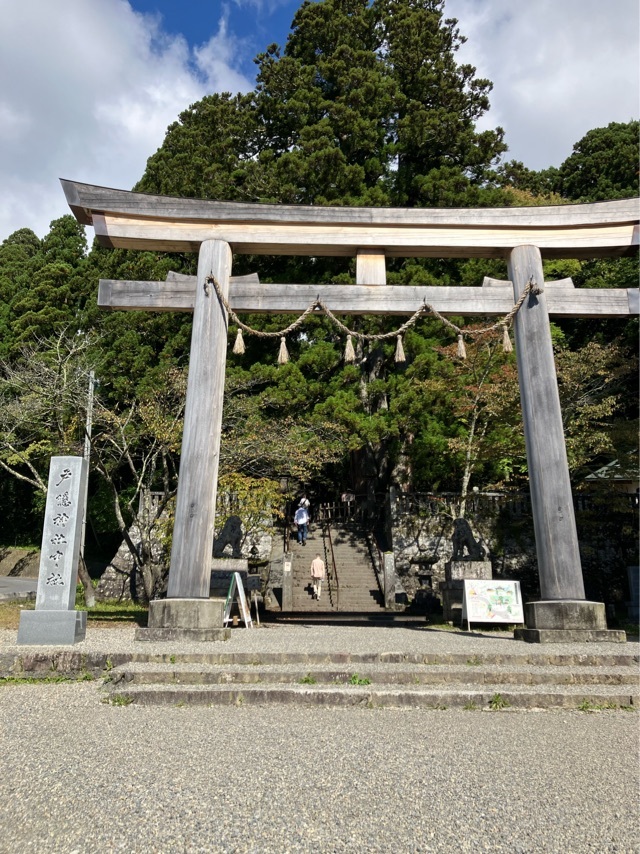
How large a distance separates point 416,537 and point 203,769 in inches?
519

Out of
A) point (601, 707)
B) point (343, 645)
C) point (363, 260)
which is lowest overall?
point (601, 707)

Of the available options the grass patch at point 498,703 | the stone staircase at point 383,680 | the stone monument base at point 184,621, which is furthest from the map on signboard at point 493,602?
the grass patch at point 498,703

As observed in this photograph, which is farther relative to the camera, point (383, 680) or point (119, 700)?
point (383, 680)

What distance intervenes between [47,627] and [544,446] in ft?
18.9

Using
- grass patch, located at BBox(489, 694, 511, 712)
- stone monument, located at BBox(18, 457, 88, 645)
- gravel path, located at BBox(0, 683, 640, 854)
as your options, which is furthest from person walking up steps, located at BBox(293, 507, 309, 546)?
gravel path, located at BBox(0, 683, 640, 854)

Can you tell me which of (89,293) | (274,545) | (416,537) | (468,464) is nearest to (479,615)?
(468,464)

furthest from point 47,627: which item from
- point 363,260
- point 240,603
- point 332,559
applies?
point 332,559

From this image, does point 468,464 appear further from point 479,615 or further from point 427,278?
point 479,615

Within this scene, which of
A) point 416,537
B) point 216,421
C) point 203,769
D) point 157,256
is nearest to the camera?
point 203,769

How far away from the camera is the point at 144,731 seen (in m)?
3.27

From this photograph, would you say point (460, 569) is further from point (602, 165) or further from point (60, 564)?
point (602, 165)

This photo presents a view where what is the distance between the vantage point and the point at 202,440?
22.0 feet

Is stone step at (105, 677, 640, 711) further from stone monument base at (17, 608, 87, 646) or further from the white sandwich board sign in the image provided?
the white sandwich board sign

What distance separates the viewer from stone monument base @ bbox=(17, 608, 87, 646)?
228 inches
